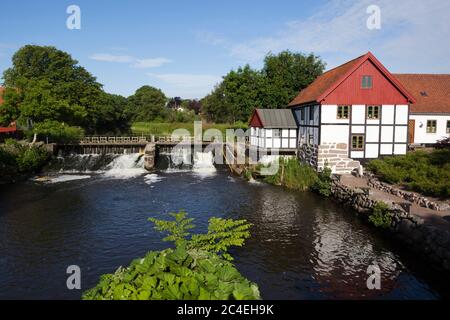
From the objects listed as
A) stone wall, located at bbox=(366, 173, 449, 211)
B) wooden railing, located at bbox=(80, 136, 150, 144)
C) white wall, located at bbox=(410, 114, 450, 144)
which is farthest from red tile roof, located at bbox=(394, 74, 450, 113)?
wooden railing, located at bbox=(80, 136, 150, 144)

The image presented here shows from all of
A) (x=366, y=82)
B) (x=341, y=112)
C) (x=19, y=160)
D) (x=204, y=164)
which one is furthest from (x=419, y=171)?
(x=19, y=160)

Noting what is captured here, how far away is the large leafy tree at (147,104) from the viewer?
81.8m

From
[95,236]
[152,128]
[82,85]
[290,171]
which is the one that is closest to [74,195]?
[95,236]

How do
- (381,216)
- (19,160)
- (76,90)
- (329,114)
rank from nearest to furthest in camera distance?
(381,216), (329,114), (19,160), (76,90)

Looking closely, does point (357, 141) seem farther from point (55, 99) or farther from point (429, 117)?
point (55, 99)

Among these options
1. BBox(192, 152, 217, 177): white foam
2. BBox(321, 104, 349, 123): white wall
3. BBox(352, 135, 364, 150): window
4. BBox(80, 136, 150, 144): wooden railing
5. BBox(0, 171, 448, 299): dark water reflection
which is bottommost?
BBox(0, 171, 448, 299): dark water reflection

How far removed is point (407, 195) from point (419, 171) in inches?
134

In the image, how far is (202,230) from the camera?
17.9 meters

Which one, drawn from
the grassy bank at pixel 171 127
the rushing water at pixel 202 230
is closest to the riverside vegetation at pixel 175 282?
the rushing water at pixel 202 230

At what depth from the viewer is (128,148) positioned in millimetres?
42094

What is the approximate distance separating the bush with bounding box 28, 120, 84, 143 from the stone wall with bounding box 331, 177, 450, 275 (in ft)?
103

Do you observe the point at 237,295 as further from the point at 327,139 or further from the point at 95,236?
the point at 327,139

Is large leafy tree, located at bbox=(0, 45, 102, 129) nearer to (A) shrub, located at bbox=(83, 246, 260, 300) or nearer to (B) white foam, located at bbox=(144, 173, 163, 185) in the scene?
(B) white foam, located at bbox=(144, 173, 163, 185)

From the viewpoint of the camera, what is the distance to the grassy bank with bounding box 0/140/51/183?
3019 cm
